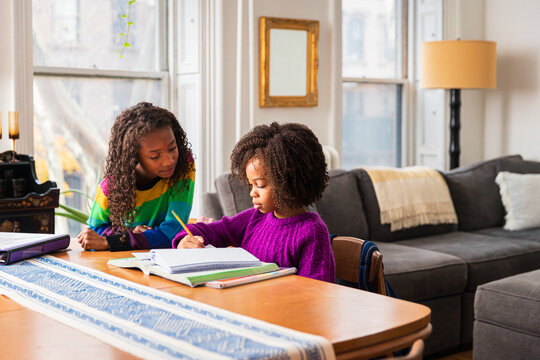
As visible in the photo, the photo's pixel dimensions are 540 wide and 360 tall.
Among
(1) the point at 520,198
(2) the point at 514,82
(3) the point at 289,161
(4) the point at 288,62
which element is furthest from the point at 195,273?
(2) the point at 514,82

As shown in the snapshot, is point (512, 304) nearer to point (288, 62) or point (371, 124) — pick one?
point (288, 62)

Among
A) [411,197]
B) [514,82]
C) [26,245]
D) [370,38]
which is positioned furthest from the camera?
[514,82]

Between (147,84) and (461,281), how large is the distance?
208 cm

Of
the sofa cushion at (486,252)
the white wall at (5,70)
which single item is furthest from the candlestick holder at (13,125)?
the sofa cushion at (486,252)

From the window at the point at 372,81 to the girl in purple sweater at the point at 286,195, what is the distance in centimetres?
289

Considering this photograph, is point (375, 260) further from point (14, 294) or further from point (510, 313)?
point (510, 313)

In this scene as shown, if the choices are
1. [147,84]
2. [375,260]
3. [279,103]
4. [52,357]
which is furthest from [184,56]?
[52,357]

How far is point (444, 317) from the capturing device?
3.23 m

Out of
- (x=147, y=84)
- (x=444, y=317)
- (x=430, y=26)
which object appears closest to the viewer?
(x=444, y=317)

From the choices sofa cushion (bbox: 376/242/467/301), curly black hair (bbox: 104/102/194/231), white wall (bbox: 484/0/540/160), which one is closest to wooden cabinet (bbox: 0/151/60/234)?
curly black hair (bbox: 104/102/194/231)

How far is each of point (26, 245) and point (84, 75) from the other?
211 cm

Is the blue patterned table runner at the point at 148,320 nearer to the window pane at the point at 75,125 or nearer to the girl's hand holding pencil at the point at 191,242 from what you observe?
the girl's hand holding pencil at the point at 191,242

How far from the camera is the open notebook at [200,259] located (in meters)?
1.55

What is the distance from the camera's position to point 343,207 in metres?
3.55
